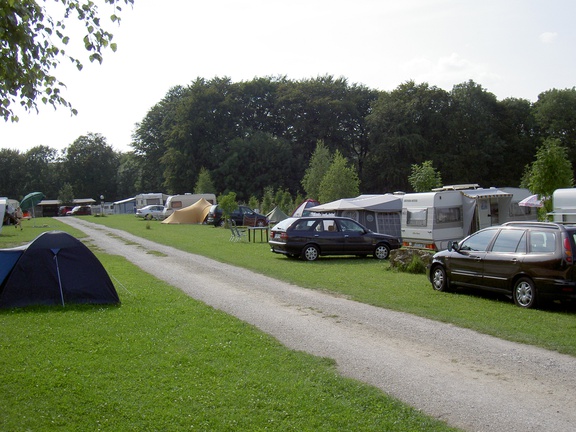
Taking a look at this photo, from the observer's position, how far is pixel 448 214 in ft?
68.3

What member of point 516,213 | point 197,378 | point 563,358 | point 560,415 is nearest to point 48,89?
point 197,378

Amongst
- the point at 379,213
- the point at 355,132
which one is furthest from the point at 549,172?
the point at 355,132

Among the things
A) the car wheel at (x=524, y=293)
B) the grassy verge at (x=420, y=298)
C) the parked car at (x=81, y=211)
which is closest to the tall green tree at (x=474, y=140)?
the grassy verge at (x=420, y=298)

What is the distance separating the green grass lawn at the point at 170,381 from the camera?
202 inches

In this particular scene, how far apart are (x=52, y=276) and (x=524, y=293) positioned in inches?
347

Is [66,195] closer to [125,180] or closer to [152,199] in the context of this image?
[125,180]

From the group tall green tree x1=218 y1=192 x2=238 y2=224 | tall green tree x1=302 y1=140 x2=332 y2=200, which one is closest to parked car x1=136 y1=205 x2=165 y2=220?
tall green tree x1=302 y1=140 x2=332 y2=200

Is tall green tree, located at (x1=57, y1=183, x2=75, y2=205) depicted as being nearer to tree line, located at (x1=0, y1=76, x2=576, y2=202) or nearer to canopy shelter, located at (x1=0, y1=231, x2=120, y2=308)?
tree line, located at (x1=0, y1=76, x2=576, y2=202)

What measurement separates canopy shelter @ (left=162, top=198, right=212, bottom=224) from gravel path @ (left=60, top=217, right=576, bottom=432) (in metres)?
34.8

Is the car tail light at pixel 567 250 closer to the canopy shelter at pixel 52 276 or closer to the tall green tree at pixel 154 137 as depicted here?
the canopy shelter at pixel 52 276

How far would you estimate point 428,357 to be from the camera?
723cm

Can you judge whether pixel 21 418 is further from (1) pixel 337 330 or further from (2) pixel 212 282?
(2) pixel 212 282

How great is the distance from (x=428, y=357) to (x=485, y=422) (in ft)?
7.20

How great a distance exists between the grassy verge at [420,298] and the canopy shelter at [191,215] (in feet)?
86.9
